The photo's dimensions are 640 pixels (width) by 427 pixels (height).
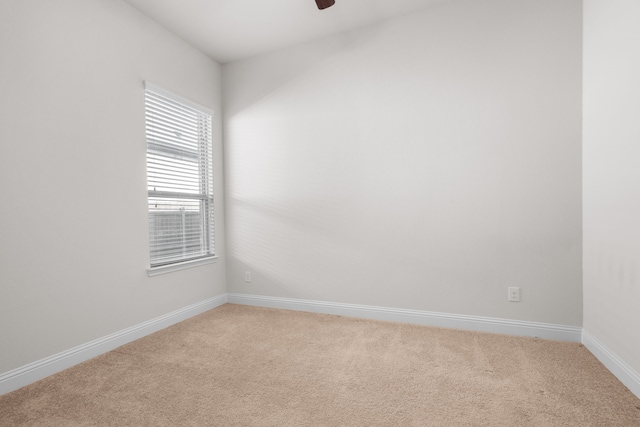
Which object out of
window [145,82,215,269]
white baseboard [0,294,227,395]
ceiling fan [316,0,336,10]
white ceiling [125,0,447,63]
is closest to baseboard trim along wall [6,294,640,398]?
white baseboard [0,294,227,395]

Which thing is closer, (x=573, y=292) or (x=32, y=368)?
(x=32, y=368)

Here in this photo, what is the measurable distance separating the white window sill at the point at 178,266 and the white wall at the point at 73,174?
2.9 inches

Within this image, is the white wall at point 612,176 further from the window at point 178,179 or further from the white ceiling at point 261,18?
the window at point 178,179

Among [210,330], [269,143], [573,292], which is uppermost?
[269,143]

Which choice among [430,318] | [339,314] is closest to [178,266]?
[339,314]

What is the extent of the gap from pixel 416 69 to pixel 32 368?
138 inches

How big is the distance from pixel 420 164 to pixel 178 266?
7.90ft

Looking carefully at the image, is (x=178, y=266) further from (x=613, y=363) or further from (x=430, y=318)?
(x=613, y=363)

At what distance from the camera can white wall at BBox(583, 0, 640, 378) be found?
168 cm

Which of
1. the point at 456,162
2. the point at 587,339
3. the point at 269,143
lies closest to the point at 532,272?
the point at 587,339

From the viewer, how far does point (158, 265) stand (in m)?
2.81

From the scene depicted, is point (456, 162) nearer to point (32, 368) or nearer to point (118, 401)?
point (118, 401)

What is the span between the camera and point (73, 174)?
214cm

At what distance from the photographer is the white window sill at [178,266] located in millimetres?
2719
